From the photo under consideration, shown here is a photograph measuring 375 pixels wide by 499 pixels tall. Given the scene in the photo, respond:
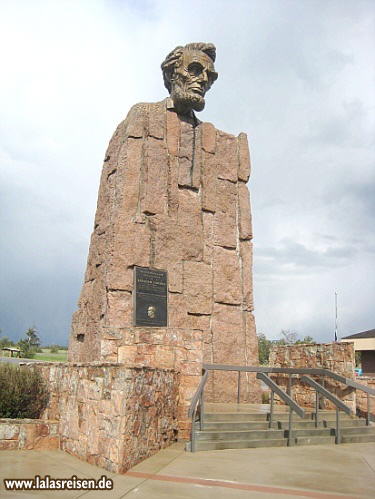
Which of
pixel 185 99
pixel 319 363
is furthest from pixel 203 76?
pixel 319 363

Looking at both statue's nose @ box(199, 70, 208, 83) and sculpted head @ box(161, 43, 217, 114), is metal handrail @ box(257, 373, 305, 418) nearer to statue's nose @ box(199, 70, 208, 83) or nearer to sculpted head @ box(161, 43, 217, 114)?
sculpted head @ box(161, 43, 217, 114)

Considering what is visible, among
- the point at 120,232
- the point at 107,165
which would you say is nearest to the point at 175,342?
the point at 120,232

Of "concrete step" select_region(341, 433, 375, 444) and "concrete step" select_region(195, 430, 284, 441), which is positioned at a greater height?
"concrete step" select_region(195, 430, 284, 441)

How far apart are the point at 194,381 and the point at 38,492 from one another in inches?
119

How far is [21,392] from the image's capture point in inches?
271

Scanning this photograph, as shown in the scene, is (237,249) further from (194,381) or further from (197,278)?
(194,381)

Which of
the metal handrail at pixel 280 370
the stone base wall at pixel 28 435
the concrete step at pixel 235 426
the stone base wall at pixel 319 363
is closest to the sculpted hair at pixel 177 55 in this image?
the stone base wall at pixel 319 363

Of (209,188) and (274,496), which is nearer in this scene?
(274,496)

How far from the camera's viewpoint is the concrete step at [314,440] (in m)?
7.21

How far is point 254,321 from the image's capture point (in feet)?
36.6

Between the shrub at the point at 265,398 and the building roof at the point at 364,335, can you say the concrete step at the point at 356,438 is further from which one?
the building roof at the point at 364,335

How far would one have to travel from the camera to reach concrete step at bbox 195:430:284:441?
6547 millimetres

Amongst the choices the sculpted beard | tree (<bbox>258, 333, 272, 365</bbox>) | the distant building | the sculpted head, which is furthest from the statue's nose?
tree (<bbox>258, 333, 272, 365</bbox>)

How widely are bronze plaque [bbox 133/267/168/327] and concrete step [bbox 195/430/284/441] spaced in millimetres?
3250
